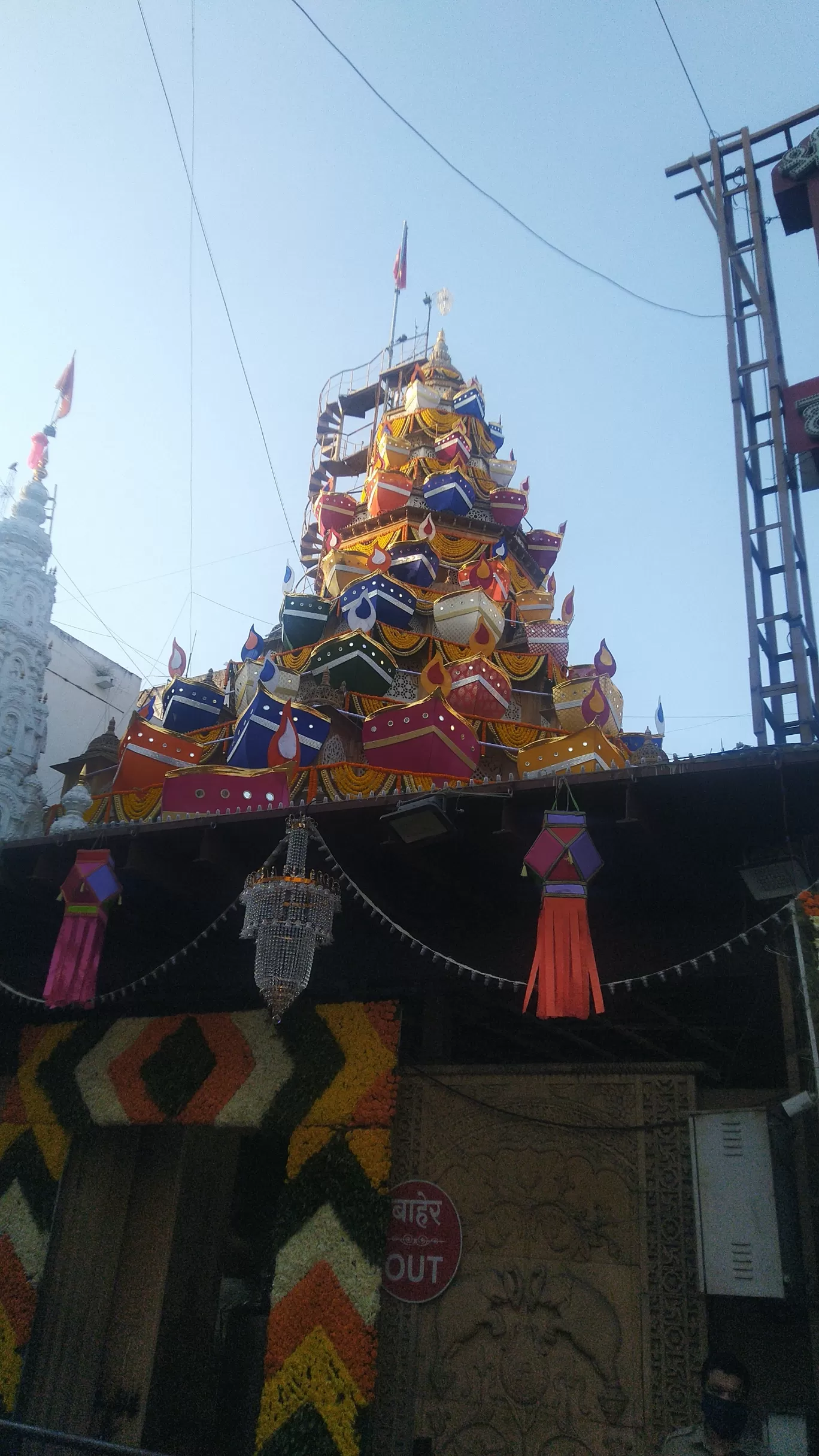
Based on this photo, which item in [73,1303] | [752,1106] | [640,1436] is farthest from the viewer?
[73,1303]

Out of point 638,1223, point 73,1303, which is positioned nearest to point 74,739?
point 73,1303

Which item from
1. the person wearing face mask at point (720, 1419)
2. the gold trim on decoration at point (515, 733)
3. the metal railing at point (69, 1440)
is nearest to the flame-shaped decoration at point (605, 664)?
the gold trim on decoration at point (515, 733)

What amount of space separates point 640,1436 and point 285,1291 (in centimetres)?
314

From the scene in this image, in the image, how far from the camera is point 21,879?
448 inches

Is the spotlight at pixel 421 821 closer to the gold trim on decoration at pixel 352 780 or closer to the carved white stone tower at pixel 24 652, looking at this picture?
the gold trim on decoration at pixel 352 780

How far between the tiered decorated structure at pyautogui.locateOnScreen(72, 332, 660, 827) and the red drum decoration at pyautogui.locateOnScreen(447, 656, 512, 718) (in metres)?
0.03

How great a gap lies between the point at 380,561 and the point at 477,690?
13.9 ft

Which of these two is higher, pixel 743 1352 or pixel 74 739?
pixel 74 739

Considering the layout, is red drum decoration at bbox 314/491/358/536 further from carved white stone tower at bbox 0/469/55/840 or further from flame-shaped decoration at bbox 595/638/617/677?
flame-shaped decoration at bbox 595/638/617/677

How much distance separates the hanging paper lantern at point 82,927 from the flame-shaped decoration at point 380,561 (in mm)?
9862

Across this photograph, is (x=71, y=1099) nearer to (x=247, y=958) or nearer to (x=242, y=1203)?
(x=247, y=958)

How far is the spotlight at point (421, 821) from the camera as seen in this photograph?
8344mm

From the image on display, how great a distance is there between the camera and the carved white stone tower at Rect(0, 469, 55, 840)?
58.3 ft

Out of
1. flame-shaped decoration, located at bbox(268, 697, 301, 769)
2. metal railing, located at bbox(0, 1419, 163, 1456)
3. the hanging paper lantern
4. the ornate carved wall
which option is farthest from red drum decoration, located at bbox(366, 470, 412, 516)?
metal railing, located at bbox(0, 1419, 163, 1456)
